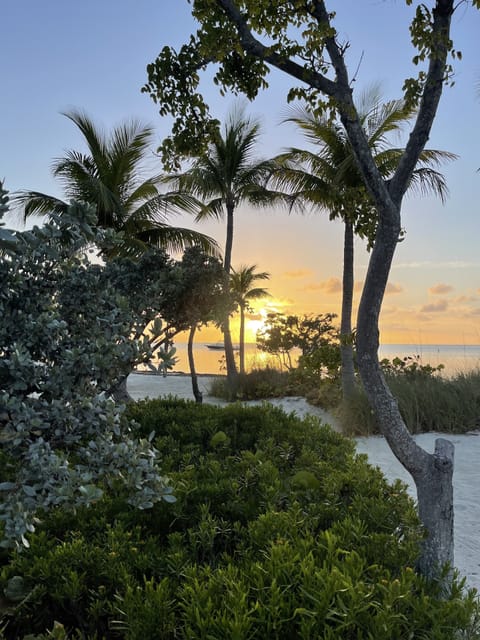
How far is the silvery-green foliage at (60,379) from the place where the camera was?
2.13m

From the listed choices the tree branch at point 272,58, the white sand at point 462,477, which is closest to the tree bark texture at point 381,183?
the tree branch at point 272,58

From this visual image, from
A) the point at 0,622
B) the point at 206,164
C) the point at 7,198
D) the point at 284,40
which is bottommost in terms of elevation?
the point at 0,622

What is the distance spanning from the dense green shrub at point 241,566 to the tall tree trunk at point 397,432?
268 mm

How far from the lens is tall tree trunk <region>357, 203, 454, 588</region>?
390cm

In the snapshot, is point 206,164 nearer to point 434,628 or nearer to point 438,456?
point 438,456

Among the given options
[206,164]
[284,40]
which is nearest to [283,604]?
[284,40]

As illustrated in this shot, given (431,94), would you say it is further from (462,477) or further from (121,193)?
(121,193)

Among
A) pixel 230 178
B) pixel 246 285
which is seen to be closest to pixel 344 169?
pixel 230 178

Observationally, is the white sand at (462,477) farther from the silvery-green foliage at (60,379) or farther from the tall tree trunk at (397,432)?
the silvery-green foliage at (60,379)

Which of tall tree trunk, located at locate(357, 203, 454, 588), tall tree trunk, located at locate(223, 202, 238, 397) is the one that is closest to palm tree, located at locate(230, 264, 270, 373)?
tall tree trunk, located at locate(223, 202, 238, 397)

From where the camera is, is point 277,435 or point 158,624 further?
point 277,435

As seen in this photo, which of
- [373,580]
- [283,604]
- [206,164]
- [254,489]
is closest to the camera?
[283,604]

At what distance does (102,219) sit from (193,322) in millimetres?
5792

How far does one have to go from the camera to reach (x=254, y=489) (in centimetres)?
391
